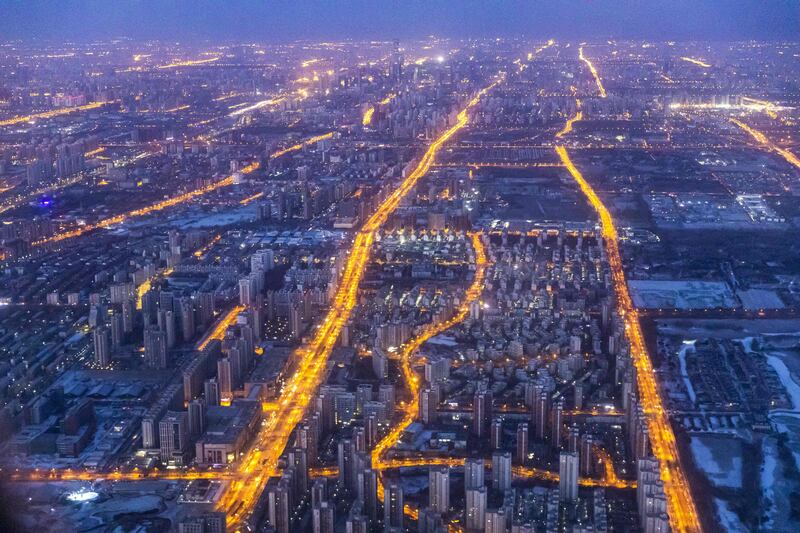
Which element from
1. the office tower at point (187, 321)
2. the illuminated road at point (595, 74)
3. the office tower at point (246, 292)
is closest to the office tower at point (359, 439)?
the office tower at point (187, 321)

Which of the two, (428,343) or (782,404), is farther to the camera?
(428,343)

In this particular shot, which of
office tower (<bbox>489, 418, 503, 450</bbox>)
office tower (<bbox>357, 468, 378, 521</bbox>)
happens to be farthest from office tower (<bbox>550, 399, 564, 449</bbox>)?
office tower (<bbox>357, 468, 378, 521</bbox>)

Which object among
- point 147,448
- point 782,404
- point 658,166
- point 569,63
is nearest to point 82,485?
point 147,448

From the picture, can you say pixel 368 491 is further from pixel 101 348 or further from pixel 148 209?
pixel 148 209

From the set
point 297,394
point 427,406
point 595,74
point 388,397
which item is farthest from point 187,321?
point 595,74

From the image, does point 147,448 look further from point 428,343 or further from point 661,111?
point 661,111

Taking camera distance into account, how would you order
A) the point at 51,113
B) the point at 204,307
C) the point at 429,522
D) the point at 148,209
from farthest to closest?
the point at 51,113 < the point at 148,209 < the point at 204,307 < the point at 429,522
